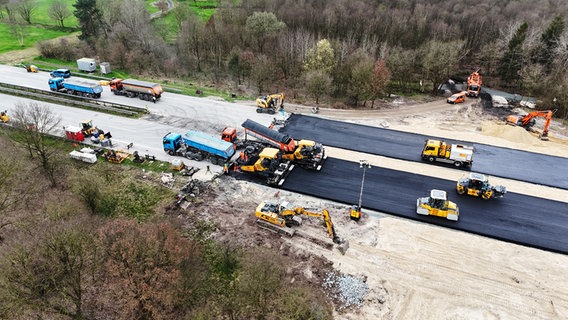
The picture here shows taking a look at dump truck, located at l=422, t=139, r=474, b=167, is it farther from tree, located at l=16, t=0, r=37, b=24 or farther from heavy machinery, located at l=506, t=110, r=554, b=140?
tree, located at l=16, t=0, r=37, b=24

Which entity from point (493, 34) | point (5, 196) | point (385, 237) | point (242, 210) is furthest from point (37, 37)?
point (493, 34)

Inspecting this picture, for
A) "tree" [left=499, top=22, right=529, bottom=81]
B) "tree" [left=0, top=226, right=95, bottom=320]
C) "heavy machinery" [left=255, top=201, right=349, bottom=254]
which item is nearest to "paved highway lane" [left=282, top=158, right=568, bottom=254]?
"heavy machinery" [left=255, top=201, right=349, bottom=254]

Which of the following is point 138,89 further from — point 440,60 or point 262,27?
point 440,60

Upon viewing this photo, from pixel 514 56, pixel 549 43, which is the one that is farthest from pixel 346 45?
pixel 549 43

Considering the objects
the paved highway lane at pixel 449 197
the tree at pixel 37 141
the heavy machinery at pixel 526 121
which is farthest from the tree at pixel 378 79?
the tree at pixel 37 141

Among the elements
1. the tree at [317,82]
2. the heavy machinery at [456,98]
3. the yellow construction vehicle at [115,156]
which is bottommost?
the yellow construction vehicle at [115,156]

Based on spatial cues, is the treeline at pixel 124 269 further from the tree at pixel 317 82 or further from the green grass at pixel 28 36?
the green grass at pixel 28 36
